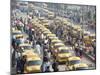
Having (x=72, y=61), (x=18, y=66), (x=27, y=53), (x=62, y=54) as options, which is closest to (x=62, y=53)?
(x=62, y=54)

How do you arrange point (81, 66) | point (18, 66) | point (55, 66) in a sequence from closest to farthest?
point (18, 66) → point (55, 66) → point (81, 66)

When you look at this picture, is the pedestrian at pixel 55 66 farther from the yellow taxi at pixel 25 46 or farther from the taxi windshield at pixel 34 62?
the yellow taxi at pixel 25 46

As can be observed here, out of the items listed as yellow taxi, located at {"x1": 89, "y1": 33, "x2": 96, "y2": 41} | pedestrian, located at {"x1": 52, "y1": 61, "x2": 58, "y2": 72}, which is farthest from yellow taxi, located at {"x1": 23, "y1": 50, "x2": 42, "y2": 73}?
yellow taxi, located at {"x1": 89, "y1": 33, "x2": 96, "y2": 41}

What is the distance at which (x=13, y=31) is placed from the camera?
6.69 ft

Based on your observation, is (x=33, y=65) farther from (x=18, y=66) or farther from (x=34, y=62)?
(x=18, y=66)

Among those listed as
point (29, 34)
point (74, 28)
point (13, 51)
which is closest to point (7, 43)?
point (13, 51)

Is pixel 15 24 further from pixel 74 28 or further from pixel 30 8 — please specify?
pixel 74 28

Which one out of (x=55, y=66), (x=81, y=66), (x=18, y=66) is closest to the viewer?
(x=18, y=66)

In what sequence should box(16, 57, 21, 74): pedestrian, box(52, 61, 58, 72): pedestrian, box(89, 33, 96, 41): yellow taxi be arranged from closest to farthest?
box(16, 57, 21, 74): pedestrian < box(52, 61, 58, 72): pedestrian < box(89, 33, 96, 41): yellow taxi

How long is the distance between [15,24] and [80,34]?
0.73m

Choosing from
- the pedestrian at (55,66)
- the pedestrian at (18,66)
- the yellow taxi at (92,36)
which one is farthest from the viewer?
the yellow taxi at (92,36)

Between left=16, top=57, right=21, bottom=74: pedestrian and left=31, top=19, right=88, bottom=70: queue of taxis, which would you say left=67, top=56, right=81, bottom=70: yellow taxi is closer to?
left=31, top=19, right=88, bottom=70: queue of taxis

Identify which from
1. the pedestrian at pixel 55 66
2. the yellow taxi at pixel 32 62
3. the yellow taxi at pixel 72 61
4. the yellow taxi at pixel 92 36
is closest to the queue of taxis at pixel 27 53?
the yellow taxi at pixel 32 62

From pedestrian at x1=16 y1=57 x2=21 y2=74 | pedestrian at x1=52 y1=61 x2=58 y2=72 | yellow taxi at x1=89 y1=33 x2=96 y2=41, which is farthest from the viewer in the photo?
yellow taxi at x1=89 y1=33 x2=96 y2=41
